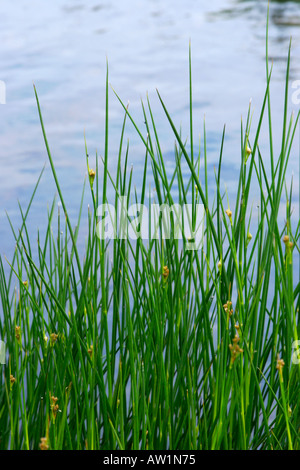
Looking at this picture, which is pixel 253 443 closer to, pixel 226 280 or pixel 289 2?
pixel 226 280

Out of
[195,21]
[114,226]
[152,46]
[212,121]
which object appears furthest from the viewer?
[195,21]

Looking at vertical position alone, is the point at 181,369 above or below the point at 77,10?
below

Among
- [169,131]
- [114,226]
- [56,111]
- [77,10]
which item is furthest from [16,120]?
[77,10]

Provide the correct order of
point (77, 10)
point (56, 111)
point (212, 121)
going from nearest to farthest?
point (212, 121) → point (56, 111) → point (77, 10)

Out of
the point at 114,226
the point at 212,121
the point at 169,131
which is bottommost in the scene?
the point at 114,226

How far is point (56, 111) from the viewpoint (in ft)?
19.6

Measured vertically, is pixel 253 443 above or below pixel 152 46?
below

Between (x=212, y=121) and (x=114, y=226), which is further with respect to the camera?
(x=212, y=121)

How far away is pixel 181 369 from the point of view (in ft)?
4.42

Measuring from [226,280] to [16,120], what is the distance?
479 centimetres

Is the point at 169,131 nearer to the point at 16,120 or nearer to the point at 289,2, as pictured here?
the point at 16,120
